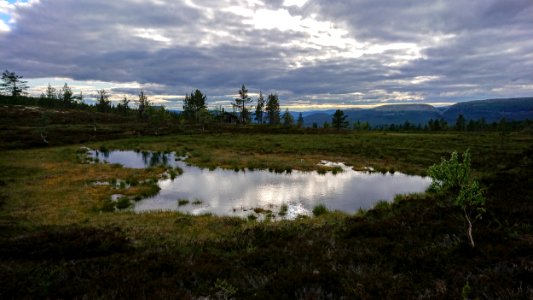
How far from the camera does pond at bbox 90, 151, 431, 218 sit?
19.8 metres

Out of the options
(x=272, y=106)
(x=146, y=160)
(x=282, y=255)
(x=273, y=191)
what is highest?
(x=272, y=106)

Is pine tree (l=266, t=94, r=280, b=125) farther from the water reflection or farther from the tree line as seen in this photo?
the water reflection

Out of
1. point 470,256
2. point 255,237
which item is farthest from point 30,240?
point 470,256

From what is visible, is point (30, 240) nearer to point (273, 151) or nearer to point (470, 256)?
point (470, 256)

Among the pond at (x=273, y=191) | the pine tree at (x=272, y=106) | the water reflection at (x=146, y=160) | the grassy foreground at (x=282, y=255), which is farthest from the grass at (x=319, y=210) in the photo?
the pine tree at (x=272, y=106)

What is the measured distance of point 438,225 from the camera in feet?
34.7

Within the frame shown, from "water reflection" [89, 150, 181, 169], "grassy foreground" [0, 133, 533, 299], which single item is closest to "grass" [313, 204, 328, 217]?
"grassy foreground" [0, 133, 533, 299]

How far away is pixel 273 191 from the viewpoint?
24.1 m

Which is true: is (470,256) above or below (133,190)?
above

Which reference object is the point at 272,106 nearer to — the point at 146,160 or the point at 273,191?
the point at 146,160

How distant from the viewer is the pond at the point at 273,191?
65.1 ft

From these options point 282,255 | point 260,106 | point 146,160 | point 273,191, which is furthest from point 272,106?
point 282,255

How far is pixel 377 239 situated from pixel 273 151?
3928cm

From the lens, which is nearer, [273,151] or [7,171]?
[7,171]
